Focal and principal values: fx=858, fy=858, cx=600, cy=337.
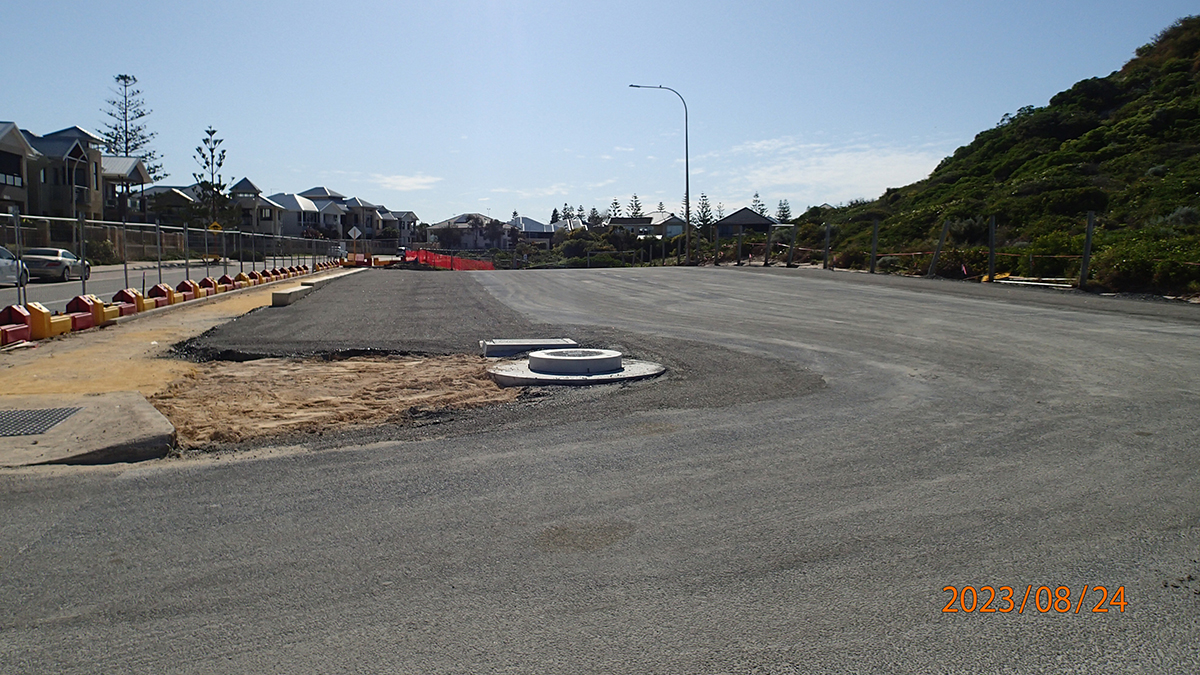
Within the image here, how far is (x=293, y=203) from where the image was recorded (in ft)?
370

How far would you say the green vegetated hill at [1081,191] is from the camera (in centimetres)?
2455

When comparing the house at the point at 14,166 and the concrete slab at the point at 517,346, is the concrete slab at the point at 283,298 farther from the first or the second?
the house at the point at 14,166

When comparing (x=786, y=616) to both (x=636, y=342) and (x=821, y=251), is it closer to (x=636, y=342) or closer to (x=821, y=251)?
(x=636, y=342)

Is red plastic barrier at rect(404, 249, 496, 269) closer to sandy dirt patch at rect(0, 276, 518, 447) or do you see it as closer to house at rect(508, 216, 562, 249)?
sandy dirt patch at rect(0, 276, 518, 447)

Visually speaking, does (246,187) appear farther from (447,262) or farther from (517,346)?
(517,346)

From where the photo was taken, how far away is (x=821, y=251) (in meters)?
39.8

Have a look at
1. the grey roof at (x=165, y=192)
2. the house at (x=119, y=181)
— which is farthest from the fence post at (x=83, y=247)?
the grey roof at (x=165, y=192)

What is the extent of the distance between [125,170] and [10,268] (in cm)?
6230

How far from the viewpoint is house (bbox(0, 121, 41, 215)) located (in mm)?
53500

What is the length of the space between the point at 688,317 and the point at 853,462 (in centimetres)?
1139

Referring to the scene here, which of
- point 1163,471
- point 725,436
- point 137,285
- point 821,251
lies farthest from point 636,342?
point 821,251

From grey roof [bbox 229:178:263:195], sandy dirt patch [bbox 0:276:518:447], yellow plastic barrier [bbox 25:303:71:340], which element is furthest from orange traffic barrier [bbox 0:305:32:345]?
grey roof [bbox 229:178:263:195]

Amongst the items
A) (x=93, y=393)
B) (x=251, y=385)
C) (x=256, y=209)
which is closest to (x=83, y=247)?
(x=251, y=385)

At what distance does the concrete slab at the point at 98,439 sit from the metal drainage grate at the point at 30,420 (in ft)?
0.30
